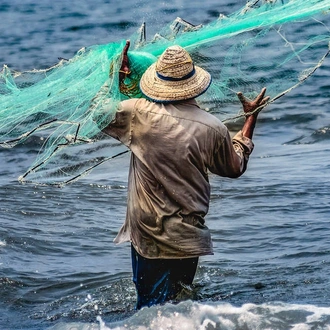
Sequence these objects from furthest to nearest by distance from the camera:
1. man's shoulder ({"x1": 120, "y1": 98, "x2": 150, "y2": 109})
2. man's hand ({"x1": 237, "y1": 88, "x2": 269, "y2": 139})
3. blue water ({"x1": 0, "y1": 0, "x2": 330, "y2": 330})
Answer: blue water ({"x1": 0, "y1": 0, "x2": 330, "y2": 330}), man's hand ({"x1": 237, "y1": 88, "x2": 269, "y2": 139}), man's shoulder ({"x1": 120, "y1": 98, "x2": 150, "y2": 109})

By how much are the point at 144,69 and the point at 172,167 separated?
0.64m

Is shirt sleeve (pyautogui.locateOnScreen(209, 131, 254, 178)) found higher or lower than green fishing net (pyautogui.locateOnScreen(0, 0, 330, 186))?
lower

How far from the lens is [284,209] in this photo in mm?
8516

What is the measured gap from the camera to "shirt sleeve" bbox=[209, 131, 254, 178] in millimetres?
5133

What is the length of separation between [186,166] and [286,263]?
89.2 inches

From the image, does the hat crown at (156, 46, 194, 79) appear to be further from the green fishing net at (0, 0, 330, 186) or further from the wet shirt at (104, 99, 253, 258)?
the green fishing net at (0, 0, 330, 186)

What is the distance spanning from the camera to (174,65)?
16.4 feet

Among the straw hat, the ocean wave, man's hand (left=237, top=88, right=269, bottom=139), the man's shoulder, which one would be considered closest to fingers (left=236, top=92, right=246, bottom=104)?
man's hand (left=237, top=88, right=269, bottom=139)

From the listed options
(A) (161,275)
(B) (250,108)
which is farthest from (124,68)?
(A) (161,275)

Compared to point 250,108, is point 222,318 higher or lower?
lower

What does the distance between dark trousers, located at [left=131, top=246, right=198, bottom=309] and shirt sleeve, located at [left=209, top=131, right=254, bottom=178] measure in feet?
1.86

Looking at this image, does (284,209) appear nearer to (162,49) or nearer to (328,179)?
(328,179)

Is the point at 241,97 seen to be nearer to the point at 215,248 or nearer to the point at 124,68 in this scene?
the point at 124,68

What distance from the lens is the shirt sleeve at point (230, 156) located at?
513 cm
